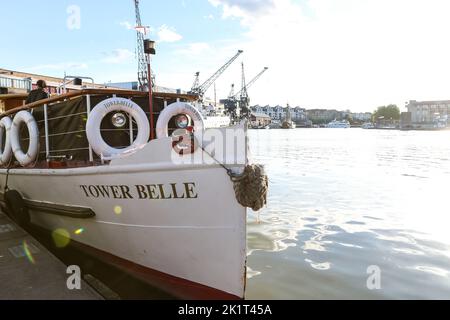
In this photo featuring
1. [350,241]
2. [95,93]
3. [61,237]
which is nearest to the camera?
[95,93]

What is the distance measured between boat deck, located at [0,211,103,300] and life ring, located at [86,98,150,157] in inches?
72.6

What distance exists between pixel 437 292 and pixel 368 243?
6.69 feet

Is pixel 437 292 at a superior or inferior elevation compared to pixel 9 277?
inferior

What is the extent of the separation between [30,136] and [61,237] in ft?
6.82

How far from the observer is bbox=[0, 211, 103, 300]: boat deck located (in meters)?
4.38

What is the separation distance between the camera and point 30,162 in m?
6.95

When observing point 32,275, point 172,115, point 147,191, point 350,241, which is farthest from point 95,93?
point 350,241

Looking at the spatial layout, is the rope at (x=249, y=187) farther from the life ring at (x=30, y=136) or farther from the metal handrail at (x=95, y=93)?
the life ring at (x=30, y=136)

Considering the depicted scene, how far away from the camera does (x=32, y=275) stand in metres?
4.92

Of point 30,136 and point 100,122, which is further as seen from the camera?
point 30,136

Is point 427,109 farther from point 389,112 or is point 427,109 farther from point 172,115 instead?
point 172,115

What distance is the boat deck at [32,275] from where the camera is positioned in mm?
4375
